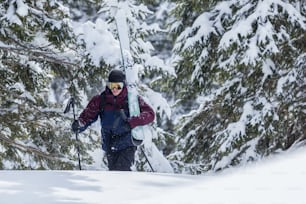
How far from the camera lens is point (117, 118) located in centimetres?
726

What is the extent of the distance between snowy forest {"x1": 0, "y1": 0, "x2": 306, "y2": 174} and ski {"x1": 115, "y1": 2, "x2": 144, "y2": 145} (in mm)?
126

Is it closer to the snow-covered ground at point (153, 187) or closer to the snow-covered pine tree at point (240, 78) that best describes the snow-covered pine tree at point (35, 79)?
the snow-covered pine tree at point (240, 78)

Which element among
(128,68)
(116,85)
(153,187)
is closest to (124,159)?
(116,85)

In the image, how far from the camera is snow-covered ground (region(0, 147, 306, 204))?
412 cm

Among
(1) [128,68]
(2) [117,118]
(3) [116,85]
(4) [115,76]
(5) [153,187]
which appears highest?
(1) [128,68]

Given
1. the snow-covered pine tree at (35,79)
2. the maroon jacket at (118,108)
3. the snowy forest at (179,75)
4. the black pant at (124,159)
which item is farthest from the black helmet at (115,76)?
the snow-covered pine tree at (35,79)

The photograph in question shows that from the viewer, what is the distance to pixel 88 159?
10.5 metres

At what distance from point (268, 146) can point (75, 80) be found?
13.6 feet

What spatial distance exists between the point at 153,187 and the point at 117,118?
2684mm

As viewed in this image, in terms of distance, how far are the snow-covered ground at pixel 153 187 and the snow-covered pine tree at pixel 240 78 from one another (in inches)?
203

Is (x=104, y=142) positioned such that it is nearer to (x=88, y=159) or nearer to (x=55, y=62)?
(x=55, y=62)

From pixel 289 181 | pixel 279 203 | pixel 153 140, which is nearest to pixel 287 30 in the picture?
pixel 153 140

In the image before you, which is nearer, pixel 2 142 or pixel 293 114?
pixel 2 142

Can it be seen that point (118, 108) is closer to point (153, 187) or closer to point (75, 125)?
point (75, 125)
